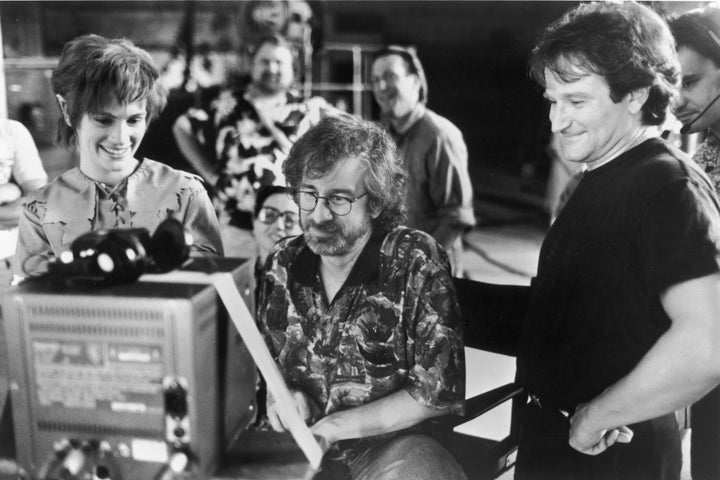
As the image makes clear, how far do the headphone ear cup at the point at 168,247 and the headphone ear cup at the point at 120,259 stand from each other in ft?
0.18

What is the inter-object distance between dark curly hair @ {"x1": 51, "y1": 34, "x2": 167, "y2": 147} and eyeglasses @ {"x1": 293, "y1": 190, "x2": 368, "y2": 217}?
389mm

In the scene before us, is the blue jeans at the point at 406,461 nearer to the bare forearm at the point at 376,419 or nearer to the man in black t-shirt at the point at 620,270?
the bare forearm at the point at 376,419

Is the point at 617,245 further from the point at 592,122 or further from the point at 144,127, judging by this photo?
the point at 144,127

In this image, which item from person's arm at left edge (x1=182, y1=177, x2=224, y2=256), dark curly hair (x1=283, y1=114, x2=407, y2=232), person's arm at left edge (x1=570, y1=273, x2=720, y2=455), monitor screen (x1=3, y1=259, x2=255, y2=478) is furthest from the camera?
person's arm at left edge (x1=182, y1=177, x2=224, y2=256)

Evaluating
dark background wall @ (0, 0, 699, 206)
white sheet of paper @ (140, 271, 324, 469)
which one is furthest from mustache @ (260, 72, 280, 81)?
white sheet of paper @ (140, 271, 324, 469)

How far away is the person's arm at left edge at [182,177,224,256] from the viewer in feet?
4.57

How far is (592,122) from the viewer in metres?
1.20

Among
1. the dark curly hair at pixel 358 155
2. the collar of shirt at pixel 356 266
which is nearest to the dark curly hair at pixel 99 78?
the dark curly hair at pixel 358 155

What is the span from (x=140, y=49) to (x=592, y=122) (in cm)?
96

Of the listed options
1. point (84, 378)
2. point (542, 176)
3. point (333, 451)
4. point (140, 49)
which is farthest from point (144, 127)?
point (542, 176)

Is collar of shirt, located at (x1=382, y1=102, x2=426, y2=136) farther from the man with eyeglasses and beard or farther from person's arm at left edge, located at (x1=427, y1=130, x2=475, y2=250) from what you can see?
the man with eyeglasses and beard

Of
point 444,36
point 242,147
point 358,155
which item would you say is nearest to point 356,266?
point 358,155

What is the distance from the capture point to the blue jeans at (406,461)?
119 centimetres

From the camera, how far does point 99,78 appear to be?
1.26 metres
